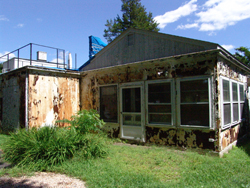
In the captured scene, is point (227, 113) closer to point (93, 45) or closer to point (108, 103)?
point (108, 103)

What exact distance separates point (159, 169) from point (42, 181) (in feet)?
8.64

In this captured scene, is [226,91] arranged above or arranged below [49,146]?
above

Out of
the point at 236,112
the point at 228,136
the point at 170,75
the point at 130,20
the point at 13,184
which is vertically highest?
the point at 130,20

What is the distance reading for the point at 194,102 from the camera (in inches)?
239

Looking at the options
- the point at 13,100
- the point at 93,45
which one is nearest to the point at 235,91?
the point at 13,100

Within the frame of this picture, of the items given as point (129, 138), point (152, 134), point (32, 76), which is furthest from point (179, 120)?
point (32, 76)

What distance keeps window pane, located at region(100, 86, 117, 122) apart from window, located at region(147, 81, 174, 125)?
1.75m

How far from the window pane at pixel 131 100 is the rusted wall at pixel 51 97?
9.18ft

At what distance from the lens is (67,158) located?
5.15 metres

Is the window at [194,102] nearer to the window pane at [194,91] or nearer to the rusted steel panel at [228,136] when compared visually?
the window pane at [194,91]

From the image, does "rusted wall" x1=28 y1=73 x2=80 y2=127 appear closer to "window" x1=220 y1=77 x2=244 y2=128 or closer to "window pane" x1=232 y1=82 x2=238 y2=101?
"window" x1=220 y1=77 x2=244 y2=128

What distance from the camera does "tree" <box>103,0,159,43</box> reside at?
85.7ft

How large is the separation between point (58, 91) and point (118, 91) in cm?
281

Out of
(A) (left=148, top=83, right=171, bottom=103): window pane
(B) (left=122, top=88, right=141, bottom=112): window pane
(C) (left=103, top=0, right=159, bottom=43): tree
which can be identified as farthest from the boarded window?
(C) (left=103, top=0, right=159, bottom=43): tree
